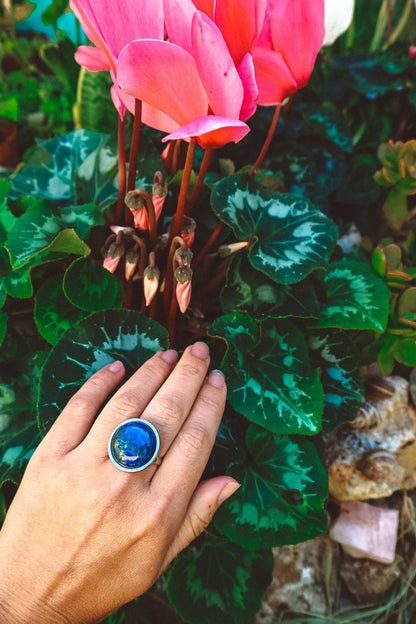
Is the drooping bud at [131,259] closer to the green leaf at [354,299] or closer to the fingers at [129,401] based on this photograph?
the fingers at [129,401]

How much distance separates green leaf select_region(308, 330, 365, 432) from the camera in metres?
0.86

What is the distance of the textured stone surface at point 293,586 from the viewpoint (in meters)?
1.12

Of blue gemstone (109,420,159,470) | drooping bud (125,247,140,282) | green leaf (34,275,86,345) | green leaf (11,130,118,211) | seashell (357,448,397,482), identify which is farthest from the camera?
seashell (357,448,397,482)

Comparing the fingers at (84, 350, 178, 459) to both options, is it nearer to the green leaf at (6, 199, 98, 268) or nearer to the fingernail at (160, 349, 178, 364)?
the fingernail at (160, 349, 178, 364)

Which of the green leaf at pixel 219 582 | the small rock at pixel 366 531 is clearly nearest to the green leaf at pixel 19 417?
the green leaf at pixel 219 582

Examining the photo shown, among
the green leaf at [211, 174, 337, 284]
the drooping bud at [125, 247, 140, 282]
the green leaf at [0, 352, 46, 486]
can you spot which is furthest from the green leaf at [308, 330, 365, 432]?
the green leaf at [0, 352, 46, 486]

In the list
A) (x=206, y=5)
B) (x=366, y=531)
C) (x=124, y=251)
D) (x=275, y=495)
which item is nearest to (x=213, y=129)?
(x=206, y=5)

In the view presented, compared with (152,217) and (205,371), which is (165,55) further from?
(205,371)

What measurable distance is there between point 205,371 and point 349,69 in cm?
102

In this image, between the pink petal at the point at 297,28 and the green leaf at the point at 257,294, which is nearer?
the pink petal at the point at 297,28

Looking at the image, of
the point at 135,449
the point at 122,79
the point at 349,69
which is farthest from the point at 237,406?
the point at 349,69

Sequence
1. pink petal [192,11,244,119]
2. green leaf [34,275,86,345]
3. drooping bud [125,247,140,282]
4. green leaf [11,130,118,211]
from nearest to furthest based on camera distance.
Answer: pink petal [192,11,244,119] → drooping bud [125,247,140,282] → green leaf [34,275,86,345] → green leaf [11,130,118,211]

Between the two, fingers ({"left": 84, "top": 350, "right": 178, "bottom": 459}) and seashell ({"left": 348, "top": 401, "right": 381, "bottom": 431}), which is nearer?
fingers ({"left": 84, "top": 350, "right": 178, "bottom": 459})

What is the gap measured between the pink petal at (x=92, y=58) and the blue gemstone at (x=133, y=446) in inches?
17.7
